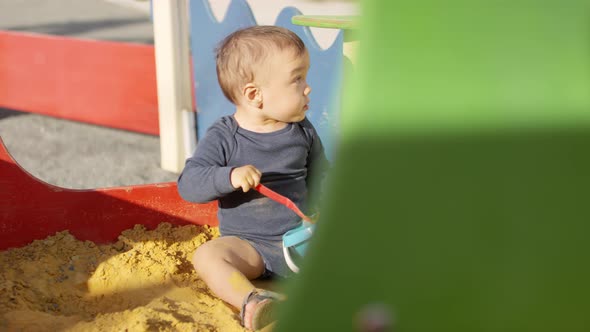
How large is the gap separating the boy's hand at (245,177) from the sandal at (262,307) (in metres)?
0.22

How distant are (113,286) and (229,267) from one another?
10.4 inches

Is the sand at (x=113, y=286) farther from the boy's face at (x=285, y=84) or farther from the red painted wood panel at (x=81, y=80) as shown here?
the red painted wood panel at (x=81, y=80)

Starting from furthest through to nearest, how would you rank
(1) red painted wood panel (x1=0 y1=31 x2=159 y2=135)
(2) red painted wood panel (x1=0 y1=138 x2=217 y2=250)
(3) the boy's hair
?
(1) red painted wood panel (x1=0 y1=31 x2=159 y2=135) → (2) red painted wood panel (x1=0 y1=138 x2=217 y2=250) → (3) the boy's hair

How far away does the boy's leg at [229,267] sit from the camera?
149cm

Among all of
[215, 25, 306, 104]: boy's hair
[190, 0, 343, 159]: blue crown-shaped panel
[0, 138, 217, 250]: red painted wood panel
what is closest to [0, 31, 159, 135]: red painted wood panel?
[190, 0, 343, 159]: blue crown-shaped panel

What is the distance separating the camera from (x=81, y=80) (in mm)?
3023

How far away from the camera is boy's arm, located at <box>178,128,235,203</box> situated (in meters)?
1.54

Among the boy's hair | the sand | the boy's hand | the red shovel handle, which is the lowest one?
the sand

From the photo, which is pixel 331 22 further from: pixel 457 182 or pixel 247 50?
pixel 457 182

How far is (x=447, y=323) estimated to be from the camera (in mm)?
747

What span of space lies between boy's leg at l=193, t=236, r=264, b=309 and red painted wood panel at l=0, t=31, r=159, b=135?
1357 millimetres

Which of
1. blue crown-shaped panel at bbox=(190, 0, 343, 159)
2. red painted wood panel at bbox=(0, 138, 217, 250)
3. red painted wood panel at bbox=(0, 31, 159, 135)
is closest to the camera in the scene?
red painted wood panel at bbox=(0, 138, 217, 250)

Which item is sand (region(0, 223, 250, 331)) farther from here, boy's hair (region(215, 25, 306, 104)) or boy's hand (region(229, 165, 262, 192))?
boy's hair (region(215, 25, 306, 104))

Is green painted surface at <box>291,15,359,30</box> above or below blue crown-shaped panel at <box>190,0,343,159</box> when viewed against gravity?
above
